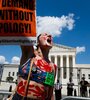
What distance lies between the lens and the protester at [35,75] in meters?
2.31

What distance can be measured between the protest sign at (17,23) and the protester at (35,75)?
11 centimetres

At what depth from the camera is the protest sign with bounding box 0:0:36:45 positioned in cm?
226

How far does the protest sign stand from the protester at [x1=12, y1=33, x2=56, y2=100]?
11 centimetres

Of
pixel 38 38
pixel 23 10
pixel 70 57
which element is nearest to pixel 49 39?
pixel 38 38

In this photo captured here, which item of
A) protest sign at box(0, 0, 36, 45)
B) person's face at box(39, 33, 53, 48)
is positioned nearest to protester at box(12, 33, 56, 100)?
person's face at box(39, 33, 53, 48)

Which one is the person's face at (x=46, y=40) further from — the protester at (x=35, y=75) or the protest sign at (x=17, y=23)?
the protest sign at (x=17, y=23)

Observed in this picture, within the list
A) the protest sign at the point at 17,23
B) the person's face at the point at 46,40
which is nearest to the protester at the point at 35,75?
the person's face at the point at 46,40

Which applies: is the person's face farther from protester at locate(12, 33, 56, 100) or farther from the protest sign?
the protest sign

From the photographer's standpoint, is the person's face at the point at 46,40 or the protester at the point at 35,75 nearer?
the protester at the point at 35,75

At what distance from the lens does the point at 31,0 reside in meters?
2.34

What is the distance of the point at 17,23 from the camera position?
2.26 meters

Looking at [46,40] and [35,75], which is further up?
[46,40]

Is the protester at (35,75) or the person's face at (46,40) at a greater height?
the person's face at (46,40)

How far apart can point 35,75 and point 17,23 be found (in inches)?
14.2
